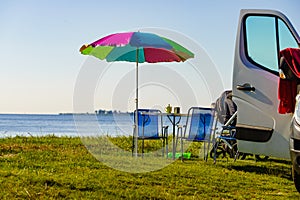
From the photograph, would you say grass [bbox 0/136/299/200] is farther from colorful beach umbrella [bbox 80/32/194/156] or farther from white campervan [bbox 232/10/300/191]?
colorful beach umbrella [bbox 80/32/194/156]

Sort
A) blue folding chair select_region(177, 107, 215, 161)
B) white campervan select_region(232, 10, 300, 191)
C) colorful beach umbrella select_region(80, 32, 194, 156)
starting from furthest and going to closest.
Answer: blue folding chair select_region(177, 107, 215, 161) < colorful beach umbrella select_region(80, 32, 194, 156) < white campervan select_region(232, 10, 300, 191)

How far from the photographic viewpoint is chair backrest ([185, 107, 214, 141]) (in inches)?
318

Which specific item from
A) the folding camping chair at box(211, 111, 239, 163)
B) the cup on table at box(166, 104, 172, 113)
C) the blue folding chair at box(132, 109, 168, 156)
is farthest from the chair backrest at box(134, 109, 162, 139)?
the folding camping chair at box(211, 111, 239, 163)

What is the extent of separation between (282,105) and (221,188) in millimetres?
1016

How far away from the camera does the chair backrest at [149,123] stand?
327 inches

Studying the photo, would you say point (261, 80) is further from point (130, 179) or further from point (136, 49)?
point (136, 49)

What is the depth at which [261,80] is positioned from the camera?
548 centimetres

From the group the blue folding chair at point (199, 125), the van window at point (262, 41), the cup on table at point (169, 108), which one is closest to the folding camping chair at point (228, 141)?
the blue folding chair at point (199, 125)

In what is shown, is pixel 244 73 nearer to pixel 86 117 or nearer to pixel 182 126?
pixel 182 126

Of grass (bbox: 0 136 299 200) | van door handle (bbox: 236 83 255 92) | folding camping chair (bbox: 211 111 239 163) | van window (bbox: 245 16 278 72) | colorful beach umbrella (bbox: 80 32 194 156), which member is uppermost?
colorful beach umbrella (bbox: 80 32 194 156)

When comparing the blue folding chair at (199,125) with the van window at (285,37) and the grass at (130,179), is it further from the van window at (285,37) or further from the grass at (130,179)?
the van window at (285,37)

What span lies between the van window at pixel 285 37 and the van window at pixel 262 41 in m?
0.06

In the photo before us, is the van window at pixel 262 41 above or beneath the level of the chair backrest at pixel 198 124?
above

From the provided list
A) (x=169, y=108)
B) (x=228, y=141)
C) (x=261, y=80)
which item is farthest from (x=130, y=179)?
(x=169, y=108)
